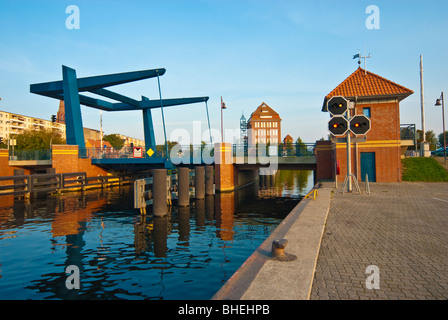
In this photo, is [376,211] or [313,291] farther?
[376,211]

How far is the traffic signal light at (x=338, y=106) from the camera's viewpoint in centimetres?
1448

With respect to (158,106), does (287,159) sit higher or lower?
lower

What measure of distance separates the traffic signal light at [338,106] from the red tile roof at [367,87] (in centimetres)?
732

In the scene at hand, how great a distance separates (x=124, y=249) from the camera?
367 inches

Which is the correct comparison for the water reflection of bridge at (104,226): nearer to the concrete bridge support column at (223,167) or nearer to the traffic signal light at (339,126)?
the concrete bridge support column at (223,167)

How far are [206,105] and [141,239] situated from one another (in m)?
22.5

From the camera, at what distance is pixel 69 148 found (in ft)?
87.6

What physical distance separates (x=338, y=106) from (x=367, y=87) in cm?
933

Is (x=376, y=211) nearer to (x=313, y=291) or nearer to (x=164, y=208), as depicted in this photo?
(x=313, y=291)

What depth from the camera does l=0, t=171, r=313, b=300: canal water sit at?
20.8 ft

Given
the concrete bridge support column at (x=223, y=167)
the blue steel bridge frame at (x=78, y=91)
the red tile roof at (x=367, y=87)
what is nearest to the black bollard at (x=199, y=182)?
the concrete bridge support column at (x=223, y=167)
